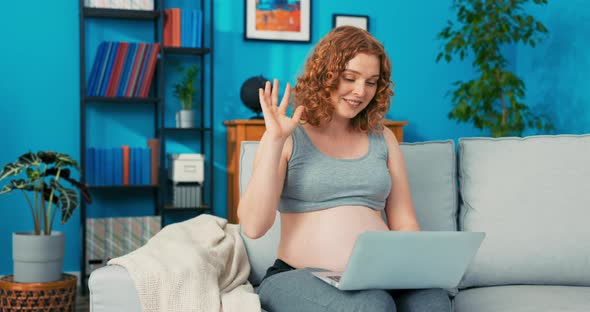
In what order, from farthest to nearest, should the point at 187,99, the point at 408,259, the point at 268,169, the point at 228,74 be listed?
Answer: the point at 228,74
the point at 187,99
the point at 268,169
the point at 408,259

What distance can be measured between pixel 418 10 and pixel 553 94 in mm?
1007

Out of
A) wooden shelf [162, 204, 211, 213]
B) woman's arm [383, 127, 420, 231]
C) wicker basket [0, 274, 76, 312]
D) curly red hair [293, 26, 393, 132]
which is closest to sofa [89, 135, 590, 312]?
woman's arm [383, 127, 420, 231]

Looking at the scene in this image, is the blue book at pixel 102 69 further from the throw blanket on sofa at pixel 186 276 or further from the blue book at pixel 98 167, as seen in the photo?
the throw blanket on sofa at pixel 186 276

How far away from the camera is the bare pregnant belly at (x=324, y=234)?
1703 mm

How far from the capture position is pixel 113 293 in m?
1.51

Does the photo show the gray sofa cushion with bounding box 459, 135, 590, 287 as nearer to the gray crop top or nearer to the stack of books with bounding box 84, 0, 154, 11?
the gray crop top

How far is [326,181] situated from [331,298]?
0.39 metres

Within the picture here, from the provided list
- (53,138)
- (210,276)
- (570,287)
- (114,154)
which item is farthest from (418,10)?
(210,276)

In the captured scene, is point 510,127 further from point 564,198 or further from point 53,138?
point 53,138

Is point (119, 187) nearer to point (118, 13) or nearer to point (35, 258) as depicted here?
point (35, 258)

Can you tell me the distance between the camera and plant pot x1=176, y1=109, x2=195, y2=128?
12.7 feet

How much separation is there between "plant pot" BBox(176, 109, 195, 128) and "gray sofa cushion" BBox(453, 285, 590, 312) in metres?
2.29

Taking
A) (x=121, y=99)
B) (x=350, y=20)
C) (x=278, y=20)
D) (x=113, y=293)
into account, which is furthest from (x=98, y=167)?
(x=113, y=293)

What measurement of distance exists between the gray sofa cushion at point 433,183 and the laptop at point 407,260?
578 mm
